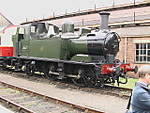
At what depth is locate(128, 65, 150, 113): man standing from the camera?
269 centimetres

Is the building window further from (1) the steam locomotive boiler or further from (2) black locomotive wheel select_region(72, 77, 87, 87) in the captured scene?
(2) black locomotive wheel select_region(72, 77, 87, 87)

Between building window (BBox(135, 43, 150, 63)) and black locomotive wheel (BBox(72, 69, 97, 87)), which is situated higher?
building window (BBox(135, 43, 150, 63))

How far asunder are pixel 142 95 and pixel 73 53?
771 centimetres

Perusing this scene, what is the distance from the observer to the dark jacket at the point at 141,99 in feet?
8.80

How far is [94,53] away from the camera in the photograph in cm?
948

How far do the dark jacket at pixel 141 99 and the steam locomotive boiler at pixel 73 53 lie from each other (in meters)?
6.02

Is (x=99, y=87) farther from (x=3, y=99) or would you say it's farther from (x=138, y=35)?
(x=138, y=35)

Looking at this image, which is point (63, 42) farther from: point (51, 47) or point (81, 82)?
point (81, 82)

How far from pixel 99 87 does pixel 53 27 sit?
433 cm

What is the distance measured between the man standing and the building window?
1242 cm

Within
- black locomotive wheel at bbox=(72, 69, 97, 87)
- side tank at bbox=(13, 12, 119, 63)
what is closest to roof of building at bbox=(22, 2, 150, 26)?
side tank at bbox=(13, 12, 119, 63)

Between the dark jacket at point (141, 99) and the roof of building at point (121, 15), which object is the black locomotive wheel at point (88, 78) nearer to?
the dark jacket at point (141, 99)

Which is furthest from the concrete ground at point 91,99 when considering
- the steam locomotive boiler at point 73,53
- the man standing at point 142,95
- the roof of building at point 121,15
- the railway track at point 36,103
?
the roof of building at point 121,15

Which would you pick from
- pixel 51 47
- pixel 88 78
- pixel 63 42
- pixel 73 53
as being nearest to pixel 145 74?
pixel 88 78
